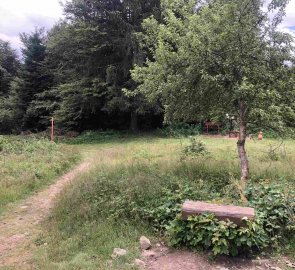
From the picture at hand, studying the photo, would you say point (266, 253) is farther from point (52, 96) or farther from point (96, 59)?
point (52, 96)

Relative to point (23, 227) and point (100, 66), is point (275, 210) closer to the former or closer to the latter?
point (23, 227)

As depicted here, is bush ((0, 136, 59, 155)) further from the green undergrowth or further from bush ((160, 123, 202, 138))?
bush ((160, 123, 202, 138))

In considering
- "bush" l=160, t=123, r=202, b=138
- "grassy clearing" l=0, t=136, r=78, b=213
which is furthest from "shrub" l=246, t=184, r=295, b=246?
"bush" l=160, t=123, r=202, b=138

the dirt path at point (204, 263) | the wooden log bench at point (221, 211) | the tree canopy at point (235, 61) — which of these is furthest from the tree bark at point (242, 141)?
the dirt path at point (204, 263)

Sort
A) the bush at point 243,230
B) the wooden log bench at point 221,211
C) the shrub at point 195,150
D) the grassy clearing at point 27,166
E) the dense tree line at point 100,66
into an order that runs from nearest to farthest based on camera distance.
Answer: the bush at point 243,230, the wooden log bench at point 221,211, the grassy clearing at point 27,166, the shrub at point 195,150, the dense tree line at point 100,66

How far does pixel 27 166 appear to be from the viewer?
11.5 meters

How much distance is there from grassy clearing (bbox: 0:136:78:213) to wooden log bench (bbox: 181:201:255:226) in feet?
15.1

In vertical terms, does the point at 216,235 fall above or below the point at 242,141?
below

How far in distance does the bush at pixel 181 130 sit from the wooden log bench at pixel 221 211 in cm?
1666

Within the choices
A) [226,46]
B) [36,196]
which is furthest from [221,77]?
[36,196]

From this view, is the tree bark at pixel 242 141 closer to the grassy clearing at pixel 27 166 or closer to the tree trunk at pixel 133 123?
the grassy clearing at pixel 27 166

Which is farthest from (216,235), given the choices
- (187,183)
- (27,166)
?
(27,166)

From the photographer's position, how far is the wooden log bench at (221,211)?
5.24 metres

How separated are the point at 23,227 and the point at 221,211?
157 inches
